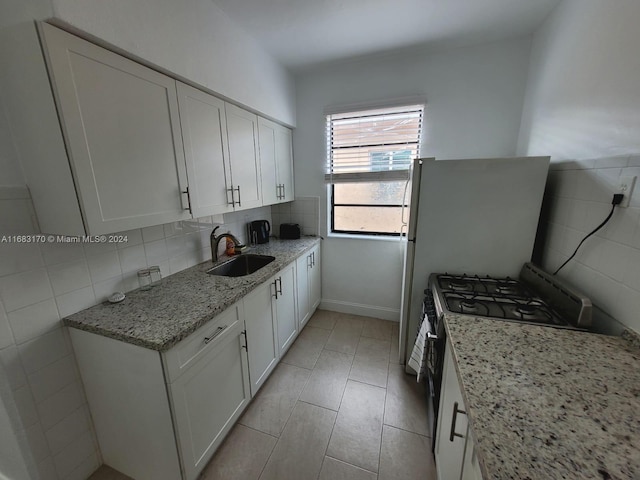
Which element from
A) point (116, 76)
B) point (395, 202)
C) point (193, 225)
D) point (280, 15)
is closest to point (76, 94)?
point (116, 76)

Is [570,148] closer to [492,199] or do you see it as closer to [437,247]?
[492,199]

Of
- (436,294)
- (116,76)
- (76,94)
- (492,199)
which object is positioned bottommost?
(436,294)

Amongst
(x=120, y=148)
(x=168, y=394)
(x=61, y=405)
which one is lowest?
(x=61, y=405)

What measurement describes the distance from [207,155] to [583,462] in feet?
6.36

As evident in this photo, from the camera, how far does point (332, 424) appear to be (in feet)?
5.25

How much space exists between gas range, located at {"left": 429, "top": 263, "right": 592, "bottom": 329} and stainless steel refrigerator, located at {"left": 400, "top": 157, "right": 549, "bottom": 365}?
11cm

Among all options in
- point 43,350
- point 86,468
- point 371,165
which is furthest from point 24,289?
point 371,165

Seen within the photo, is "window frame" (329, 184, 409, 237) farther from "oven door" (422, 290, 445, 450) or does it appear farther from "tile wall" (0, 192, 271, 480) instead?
"tile wall" (0, 192, 271, 480)

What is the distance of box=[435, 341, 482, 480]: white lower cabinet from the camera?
79 cm

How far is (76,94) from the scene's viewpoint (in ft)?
3.16

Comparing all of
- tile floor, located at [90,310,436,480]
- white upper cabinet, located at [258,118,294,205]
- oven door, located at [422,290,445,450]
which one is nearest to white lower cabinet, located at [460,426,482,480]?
oven door, located at [422,290,445,450]

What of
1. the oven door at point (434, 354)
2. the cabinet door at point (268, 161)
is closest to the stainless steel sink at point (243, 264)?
the cabinet door at point (268, 161)

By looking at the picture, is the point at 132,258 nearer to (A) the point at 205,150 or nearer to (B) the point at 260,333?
(A) the point at 205,150

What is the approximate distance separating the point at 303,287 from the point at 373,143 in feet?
5.18
